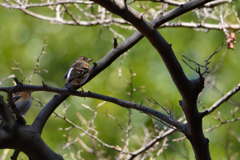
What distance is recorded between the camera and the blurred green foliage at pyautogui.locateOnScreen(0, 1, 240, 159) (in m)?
8.82

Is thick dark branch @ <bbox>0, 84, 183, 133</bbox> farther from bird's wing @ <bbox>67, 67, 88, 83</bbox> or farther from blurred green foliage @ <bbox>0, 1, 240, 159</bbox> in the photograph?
blurred green foliage @ <bbox>0, 1, 240, 159</bbox>

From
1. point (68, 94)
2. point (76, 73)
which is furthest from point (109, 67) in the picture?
point (68, 94)

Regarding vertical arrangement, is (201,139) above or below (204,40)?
below

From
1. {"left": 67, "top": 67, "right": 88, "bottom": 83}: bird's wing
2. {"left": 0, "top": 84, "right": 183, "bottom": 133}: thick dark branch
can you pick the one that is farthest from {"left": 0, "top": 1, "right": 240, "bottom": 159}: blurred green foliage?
{"left": 0, "top": 84, "right": 183, "bottom": 133}: thick dark branch

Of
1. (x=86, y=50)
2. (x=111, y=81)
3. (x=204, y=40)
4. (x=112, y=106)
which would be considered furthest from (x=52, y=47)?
(x=204, y=40)

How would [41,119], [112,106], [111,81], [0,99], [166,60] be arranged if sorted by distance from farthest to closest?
1. [111,81]
2. [112,106]
3. [41,119]
4. [0,99]
5. [166,60]

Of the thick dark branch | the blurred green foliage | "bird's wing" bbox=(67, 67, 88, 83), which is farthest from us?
the blurred green foliage

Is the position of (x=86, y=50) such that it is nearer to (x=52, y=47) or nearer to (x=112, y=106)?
(x=52, y=47)

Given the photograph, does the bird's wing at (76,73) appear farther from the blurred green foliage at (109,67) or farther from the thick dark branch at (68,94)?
the blurred green foliage at (109,67)

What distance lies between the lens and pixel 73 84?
12.6 feet

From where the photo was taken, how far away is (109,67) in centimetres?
1080

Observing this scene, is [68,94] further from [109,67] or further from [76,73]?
[109,67]

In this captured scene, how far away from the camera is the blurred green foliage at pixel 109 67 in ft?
28.9

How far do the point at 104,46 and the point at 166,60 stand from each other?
26.8 ft
